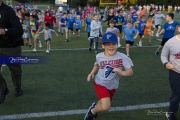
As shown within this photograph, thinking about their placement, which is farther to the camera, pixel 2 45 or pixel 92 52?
pixel 92 52

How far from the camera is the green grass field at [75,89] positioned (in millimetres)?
4555

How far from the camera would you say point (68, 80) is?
6410 millimetres

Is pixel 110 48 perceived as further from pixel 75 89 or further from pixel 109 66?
pixel 75 89

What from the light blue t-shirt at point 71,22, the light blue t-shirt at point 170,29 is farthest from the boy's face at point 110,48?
the light blue t-shirt at point 71,22

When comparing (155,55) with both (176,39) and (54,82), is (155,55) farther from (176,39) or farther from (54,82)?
(176,39)

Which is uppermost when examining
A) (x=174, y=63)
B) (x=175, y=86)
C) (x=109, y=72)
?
(x=174, y=63)

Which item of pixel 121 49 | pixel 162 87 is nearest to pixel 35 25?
pixel 121 49

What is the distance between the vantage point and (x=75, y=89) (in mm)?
5691

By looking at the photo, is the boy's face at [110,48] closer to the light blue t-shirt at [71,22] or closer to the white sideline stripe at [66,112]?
the white sideline stripe at [66,112]

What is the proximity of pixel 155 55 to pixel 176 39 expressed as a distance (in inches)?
243

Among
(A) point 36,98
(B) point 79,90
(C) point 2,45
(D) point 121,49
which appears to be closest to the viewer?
(C) point 2,45

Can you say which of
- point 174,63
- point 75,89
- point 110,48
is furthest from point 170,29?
point 110,48

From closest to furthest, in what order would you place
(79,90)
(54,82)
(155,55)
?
(79,90) → (54,82) → (155,55)

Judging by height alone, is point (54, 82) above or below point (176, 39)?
below
